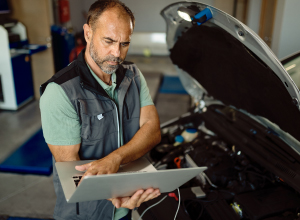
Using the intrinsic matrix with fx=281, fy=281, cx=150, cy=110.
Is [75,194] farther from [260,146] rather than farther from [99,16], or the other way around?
[260,146]

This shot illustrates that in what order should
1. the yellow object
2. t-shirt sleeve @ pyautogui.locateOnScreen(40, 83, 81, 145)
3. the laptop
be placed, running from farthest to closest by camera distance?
1. the yellow object
2. t-shirt sleeve @ pyautogui.locateOnScreen(40, 83, 81, 145)
3. the laptop

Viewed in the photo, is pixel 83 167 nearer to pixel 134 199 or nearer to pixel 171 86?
pixel 134 199

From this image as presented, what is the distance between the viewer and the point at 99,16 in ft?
3.66

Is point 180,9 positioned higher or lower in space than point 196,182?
higher

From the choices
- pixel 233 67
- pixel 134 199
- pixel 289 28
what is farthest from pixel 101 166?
pixel 289 28

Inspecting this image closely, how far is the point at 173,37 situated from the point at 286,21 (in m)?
1.05

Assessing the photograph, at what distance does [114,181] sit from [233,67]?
0.89 m

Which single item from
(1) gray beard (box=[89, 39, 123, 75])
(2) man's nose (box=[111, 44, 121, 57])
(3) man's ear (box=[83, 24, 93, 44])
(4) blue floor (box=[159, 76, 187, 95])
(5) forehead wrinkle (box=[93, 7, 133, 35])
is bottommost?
(4) blue floor (box=[159, 76, 187, 95])

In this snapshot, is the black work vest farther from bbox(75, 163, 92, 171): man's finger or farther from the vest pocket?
bbox(75, 163, 92, 171): man's finger

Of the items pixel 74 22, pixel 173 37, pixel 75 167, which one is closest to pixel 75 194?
pixel 75 167

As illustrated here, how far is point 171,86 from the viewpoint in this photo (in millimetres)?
5973

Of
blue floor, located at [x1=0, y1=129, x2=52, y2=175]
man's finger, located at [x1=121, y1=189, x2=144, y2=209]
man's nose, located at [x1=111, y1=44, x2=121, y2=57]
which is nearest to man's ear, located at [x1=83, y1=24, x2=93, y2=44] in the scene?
man's nose, located at [x1=111, y1=44, x2=121, y2=57]

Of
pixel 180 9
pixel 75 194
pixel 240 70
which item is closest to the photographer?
pixel 75 194

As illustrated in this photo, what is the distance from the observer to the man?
43.4 inches
